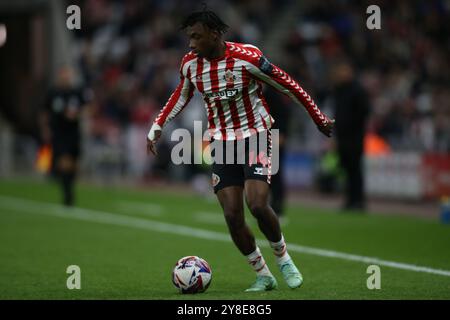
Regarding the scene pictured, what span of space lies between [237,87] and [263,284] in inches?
65.1

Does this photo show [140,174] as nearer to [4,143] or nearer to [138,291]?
[4,143]

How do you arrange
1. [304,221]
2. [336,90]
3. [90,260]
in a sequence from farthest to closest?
1. [336,90]
2. [304,221]
3. [90,260]

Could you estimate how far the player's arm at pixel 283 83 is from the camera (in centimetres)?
834

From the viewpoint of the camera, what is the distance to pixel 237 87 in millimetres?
8391

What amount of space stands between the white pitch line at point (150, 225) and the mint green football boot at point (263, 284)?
187 centimetres

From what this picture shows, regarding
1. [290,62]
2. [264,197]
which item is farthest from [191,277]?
[290,62]

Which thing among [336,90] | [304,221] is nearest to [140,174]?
[336,90]

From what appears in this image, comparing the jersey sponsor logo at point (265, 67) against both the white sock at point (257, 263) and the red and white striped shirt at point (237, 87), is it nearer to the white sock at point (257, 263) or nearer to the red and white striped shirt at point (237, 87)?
the red and white striped shirt at point (237, 87)

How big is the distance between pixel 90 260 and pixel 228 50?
351 cm

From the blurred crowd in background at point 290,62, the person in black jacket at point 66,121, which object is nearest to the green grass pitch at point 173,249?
the person in black jacket at point 66,121

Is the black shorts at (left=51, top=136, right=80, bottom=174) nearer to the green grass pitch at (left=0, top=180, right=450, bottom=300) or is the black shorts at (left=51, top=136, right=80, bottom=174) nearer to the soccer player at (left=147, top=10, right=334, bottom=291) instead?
the green grass pitch at (left=0, top=180, right=450, bottom=300)
